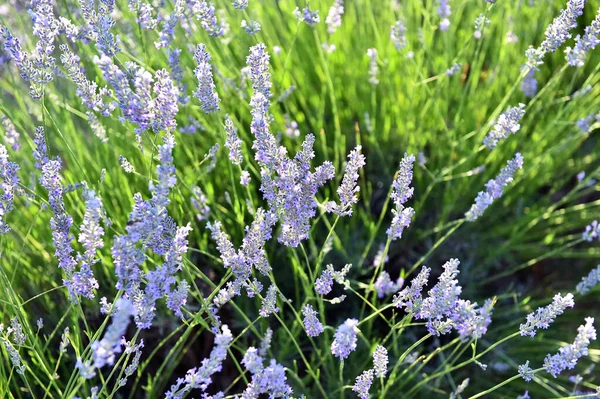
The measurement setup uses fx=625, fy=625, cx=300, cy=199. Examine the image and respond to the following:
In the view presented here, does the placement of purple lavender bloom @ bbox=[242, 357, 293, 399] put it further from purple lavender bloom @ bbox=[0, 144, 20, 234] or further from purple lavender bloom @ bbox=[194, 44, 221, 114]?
purple lavender bloom @ bbox=[0, 144, 20, 234]

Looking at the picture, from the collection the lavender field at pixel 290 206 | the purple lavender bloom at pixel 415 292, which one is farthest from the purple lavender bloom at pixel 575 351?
the purple lavender bloom at pixel 415 292

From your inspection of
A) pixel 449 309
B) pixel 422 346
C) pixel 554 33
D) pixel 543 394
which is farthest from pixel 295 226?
pixel 543 394

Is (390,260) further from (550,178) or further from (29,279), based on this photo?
(29,279)

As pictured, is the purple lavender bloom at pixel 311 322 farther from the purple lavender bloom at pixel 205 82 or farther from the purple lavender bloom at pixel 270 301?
the purple lavender bloom at pixel 205 82

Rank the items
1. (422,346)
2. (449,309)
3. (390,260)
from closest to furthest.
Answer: (449,309) < (422,346) < (390,260)

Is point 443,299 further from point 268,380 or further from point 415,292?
point 268,380

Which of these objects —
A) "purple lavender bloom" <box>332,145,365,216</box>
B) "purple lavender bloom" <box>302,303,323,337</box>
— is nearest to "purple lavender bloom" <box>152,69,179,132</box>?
"purple lavender bloom" <box>332,145,365,216</box>

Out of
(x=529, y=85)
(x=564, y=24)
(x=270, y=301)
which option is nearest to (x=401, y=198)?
(x=270, y=301)
